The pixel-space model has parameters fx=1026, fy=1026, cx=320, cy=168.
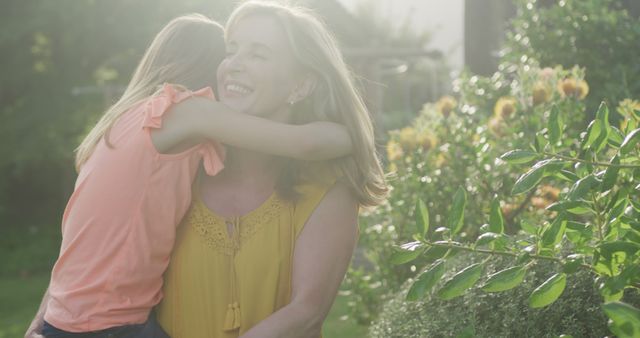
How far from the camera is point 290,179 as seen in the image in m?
2.99

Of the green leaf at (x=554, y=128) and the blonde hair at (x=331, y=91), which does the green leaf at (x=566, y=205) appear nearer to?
the green leaf at (x=554, y=128)

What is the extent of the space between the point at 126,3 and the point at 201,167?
1199 cm

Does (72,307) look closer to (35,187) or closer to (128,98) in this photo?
(128,98)

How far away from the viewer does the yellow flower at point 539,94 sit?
5.10 meters

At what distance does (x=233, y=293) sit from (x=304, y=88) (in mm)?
634

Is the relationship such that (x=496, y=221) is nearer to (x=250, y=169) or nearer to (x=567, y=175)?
(x=567, y=175)

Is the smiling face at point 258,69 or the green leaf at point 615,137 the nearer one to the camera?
the green leaf at point 615,137

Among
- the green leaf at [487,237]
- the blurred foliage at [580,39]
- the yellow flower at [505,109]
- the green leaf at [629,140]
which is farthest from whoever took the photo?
the blurred foliage at [580,39]

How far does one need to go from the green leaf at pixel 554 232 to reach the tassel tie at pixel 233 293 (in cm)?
114

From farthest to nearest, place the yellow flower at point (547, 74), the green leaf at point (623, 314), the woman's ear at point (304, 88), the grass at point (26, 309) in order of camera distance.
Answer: the grass at point (26, 309) → the yellow flower at point (547, 74) → the woman's ear at point (304, 88) → the green leaf at point (623, 314)

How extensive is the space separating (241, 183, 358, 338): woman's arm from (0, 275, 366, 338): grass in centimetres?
347

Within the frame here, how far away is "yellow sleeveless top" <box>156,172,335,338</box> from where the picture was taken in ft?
9.57

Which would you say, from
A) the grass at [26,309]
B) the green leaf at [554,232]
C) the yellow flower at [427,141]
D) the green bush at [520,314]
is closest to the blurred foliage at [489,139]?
the yellow flower at [427,141]

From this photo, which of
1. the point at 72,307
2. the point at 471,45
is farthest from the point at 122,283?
the point at 471,45
